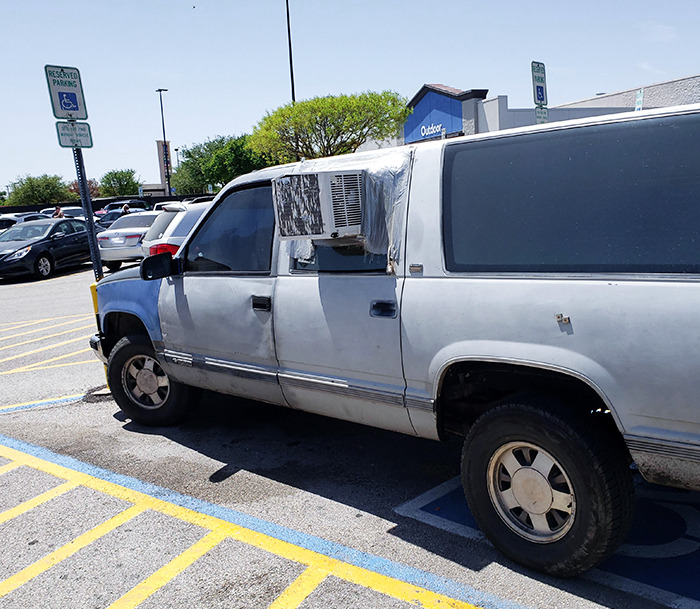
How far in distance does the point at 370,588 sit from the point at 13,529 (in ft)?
7.18

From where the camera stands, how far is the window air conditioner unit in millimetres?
3477

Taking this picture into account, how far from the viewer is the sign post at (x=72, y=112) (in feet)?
25.0

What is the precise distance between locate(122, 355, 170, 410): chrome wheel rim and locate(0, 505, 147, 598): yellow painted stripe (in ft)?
4.78

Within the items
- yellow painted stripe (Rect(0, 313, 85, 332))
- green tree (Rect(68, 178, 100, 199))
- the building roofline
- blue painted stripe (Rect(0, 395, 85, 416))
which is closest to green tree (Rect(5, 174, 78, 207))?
green tree (Rect(68, 178, 100, 199))

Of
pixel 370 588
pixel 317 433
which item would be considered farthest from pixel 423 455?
pixel 370 588

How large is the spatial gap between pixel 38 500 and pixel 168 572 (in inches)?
54.8

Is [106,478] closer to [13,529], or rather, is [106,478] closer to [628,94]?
[13,529]

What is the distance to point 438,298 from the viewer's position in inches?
129

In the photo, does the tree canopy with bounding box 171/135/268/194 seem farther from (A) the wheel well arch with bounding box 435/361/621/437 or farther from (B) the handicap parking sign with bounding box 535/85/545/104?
(A) the wheel well arch with bounding box 435/361/621/437

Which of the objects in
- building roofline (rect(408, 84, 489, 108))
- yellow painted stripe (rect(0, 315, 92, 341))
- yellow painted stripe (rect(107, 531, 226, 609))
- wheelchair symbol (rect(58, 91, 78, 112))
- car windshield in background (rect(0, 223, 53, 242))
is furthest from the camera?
building roofline (rect(408, 84, 489, 108))

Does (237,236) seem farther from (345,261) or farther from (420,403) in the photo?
(420,403)

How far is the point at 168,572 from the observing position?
10.8 feet

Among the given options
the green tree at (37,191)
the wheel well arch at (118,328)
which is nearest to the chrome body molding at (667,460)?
the wheel well arch at (118,328)

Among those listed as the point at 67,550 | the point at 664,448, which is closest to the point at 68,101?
the point at 67,550
